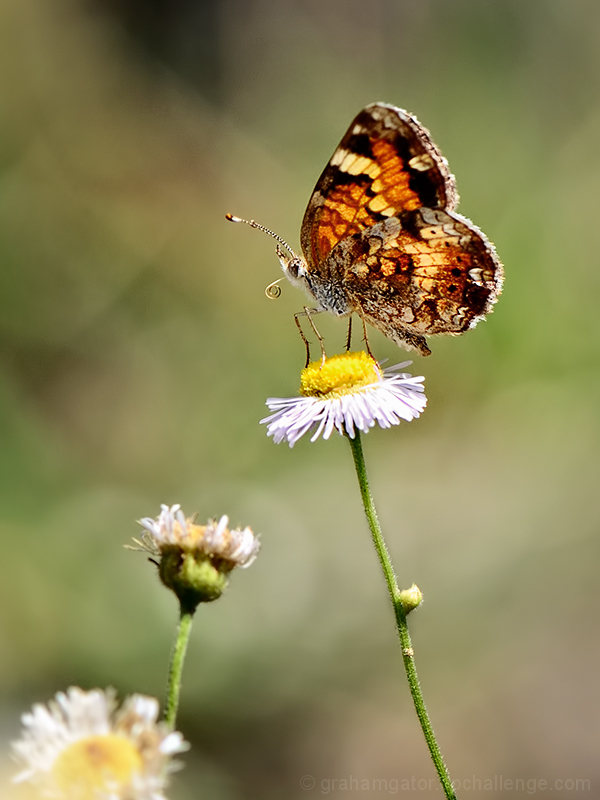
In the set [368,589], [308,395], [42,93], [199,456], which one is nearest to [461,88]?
[42,93]

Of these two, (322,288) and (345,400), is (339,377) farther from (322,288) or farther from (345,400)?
(322,288)

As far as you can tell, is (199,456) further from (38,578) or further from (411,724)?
(411,724)

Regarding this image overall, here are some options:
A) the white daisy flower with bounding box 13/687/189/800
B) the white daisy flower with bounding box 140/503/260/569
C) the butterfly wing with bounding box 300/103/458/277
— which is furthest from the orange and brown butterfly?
the white daisy flower with bounding box 13/687/189/800

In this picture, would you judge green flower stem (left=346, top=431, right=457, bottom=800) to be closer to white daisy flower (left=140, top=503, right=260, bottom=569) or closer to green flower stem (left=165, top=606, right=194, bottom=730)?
white daisy flower (left=140, top=503, right=260, bottom=569)

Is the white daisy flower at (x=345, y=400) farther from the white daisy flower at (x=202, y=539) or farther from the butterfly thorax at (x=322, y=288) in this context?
the white daisy flower at (x=202, y=539)

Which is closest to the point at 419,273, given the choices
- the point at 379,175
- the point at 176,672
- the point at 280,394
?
the point at 379,175

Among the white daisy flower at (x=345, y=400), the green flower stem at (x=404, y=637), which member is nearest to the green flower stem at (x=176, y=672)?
the green flower stem at (x=404, y=637)
